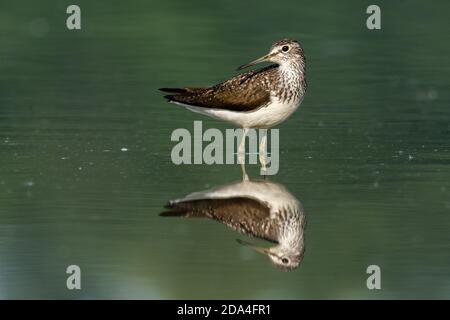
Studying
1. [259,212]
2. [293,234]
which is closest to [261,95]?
[259,212]

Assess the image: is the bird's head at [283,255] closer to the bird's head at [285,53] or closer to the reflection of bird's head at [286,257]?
the reflection of bird's head at [286,257]

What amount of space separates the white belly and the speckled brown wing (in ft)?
0.23

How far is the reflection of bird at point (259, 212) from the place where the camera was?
1228cm

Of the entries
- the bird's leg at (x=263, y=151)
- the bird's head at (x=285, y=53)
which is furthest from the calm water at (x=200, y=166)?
the bird's head at (x=285, y=53)

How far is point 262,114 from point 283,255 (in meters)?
4.75

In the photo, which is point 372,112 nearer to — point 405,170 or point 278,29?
point 405,170

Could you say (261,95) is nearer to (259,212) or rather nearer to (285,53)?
(285,53)

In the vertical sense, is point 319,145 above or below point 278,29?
below

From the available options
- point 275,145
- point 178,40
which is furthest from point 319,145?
point 178,40

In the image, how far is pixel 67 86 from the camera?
70.4 feet

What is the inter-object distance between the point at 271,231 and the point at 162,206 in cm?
144

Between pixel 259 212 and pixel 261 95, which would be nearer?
pixel 259 212

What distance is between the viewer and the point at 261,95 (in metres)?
16.6

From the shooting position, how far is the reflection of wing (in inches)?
505
